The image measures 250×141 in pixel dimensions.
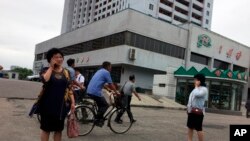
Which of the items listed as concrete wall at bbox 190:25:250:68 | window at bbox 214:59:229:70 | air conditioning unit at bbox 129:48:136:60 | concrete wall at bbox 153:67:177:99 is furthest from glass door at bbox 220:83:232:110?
window at bbox 214:59:229:70

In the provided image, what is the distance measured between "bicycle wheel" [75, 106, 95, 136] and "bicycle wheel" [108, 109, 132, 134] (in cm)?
54

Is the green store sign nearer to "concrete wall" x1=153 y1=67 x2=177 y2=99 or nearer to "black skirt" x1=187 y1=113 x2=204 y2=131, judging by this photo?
"concrete wall" x1=153 y1=67 x2=177 y2=99

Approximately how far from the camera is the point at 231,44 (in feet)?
151

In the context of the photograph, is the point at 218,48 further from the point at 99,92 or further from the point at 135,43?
the point at 99,92

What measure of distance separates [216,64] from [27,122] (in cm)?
3918

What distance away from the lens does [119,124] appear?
8.61 meters

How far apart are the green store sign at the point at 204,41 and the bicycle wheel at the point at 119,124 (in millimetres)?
33091

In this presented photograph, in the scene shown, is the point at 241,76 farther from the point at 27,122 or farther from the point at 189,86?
the point at 27,122

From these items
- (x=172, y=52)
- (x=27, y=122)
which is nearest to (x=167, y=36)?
(x=172, y=52)

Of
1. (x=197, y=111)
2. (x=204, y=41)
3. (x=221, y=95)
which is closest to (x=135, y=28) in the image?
(x=204, y=41)

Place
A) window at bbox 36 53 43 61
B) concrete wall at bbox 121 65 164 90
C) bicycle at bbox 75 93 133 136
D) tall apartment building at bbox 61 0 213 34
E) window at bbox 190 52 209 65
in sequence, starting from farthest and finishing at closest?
tall apartment building at bbox 61 0 213 34, window at bbox 36 53 43 61, window at bbox 190 52 209 65, concrete wall at bbox 121 65 164 90, bicycle at bbox 75 93 133 136

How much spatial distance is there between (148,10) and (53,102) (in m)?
67.0

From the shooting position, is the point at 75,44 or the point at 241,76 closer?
the point at 241,76

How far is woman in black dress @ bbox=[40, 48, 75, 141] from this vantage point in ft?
14.5
